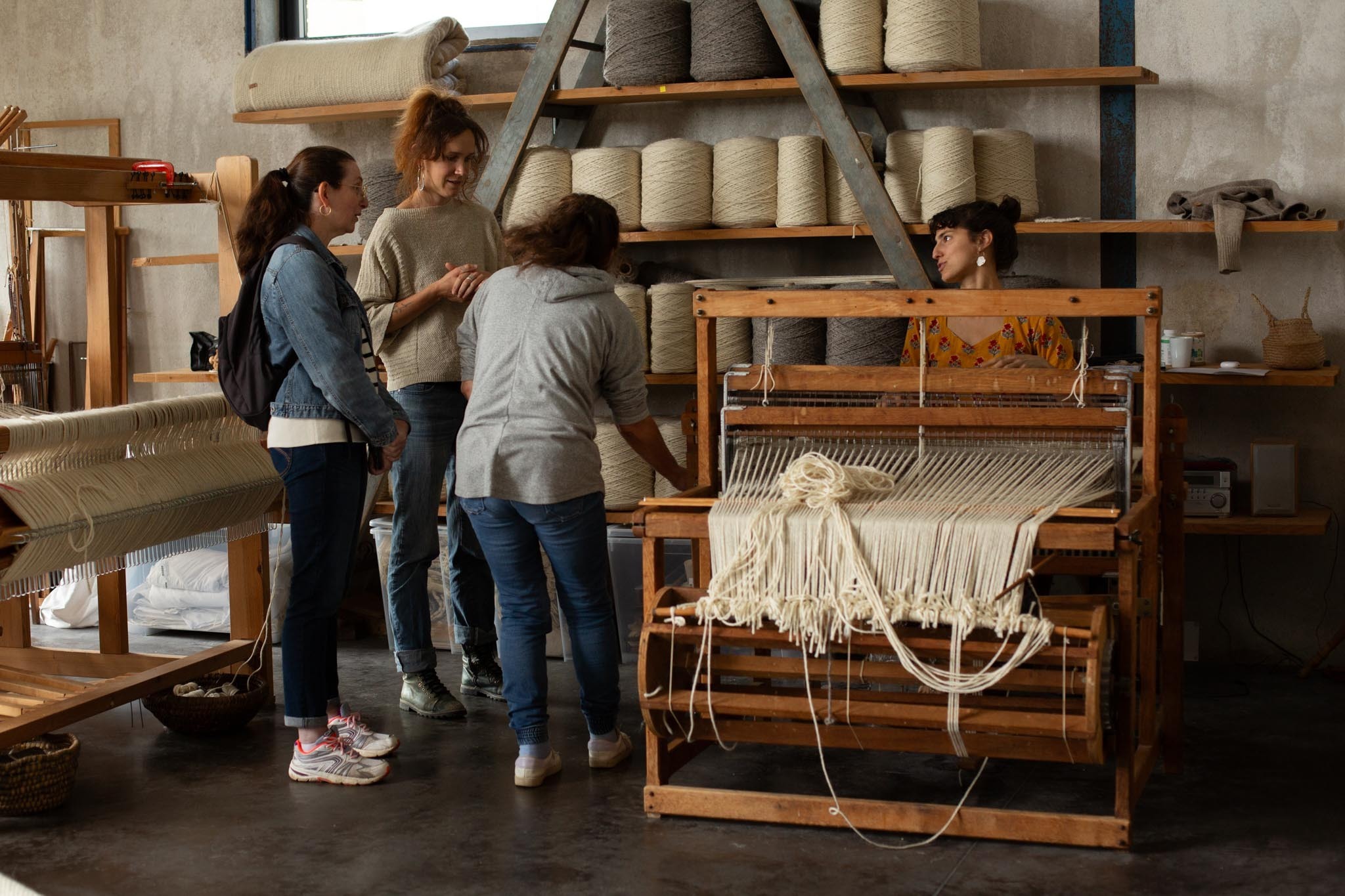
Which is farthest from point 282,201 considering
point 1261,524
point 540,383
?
point 1261,524

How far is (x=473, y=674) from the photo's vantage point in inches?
170

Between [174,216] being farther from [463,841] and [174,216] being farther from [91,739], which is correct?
[463,841]

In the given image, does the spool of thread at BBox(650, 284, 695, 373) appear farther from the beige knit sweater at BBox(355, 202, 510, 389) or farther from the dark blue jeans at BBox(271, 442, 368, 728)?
the dark blue jeans at BBox(271, 442, 368, 728)

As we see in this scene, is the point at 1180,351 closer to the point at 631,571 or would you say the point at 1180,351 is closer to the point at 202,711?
the point at 631,571

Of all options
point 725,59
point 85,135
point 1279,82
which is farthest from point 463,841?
point 85,135

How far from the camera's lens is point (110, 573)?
4117 millimetres

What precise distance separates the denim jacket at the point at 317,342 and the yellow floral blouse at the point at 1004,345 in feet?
4.43

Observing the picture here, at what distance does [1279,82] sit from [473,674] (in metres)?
3.08

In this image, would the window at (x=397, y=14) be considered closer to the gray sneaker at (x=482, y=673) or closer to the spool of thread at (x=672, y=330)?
the spool of thread at (x=672, y=330)

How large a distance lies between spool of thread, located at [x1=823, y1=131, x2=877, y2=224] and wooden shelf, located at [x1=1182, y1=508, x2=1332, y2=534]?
1391 millimetres

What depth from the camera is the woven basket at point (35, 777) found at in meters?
3.25

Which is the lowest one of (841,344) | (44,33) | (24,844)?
(24,844)

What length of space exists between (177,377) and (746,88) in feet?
7.79

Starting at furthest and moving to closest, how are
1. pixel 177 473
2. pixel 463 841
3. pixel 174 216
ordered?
pixel 174 216 < pixel 177 473 < pixel 463 841
